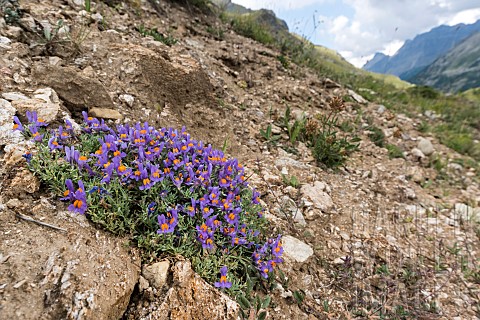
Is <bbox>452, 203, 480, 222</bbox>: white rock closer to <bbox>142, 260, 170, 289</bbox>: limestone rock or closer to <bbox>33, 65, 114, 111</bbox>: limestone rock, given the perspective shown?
<bbox>142, 260, 170, 289</bbox>: limestone rock

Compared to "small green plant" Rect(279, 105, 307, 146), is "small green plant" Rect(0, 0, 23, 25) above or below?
above

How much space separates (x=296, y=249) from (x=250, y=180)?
1.08m

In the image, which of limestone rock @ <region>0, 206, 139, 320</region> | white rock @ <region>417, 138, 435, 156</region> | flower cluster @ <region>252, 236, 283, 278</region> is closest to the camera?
limestone rock @ <region>0, 206, 139, 320</region>

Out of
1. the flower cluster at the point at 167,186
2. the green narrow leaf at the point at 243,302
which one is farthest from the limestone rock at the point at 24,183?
the green narrow leaf at the point at 243,302

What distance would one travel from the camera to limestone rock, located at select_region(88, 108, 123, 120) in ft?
11.4

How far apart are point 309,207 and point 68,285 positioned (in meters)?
2.90

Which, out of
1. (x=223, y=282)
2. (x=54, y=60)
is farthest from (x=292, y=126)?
(x=54, y=60)

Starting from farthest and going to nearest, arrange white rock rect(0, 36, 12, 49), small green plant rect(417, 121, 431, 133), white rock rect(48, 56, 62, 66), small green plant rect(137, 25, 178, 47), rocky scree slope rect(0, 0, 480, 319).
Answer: small green plant rect(417, 121, 431, 133), small green plant rect(137, 25, 178, 47), white rock rect(48, 56, 62, 66), white rock rect(0, 36, 12, 49), rocky scree slope rect(0, 0, 480, 319)

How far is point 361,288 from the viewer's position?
129 inches

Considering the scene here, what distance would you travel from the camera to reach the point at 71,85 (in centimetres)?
347

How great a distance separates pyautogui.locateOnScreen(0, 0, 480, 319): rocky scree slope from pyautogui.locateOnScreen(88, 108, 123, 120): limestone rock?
0.04 metres

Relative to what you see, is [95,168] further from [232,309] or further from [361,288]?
[361,288]

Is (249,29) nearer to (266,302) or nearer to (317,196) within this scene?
(317,196)

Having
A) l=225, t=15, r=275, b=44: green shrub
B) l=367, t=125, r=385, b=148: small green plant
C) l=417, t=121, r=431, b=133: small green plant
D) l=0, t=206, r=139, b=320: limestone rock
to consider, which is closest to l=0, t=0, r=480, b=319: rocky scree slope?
l=0, t=206, r=139, b=320: limestone rock
